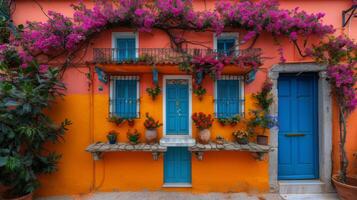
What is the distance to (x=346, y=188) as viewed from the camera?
3.76m

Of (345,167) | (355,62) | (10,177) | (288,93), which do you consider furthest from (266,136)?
(10,177)

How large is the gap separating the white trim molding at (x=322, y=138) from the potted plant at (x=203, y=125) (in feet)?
4.87

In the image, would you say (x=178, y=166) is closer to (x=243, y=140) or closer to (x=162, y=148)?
(x=162, y=148)

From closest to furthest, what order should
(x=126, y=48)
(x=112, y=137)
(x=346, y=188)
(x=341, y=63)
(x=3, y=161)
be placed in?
(x=3, y=161) → (x=346, y=188) → (x=112, y=137) → (x=341, y=63) → (x=126, y=48)

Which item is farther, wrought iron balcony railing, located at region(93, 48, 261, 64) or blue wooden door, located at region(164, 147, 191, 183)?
blue wooden door, located at region(164, 147, 191, 183)

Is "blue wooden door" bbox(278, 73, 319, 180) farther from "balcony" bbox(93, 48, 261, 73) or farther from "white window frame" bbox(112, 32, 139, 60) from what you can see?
"white window frame" bbox(112, 32, 139, 60)

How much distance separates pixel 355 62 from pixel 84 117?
6071 millimetres

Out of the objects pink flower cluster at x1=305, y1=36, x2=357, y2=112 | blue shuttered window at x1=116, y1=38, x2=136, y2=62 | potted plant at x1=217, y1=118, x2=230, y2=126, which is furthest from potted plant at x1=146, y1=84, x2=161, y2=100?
pink flower cluster at x1=305, y1=36, x2=357, y2=112

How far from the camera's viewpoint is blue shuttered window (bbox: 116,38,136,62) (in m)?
4.37

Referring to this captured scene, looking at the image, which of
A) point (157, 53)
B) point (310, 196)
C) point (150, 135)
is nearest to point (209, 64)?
point (157, 53)

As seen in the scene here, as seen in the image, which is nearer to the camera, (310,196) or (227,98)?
(310,196)

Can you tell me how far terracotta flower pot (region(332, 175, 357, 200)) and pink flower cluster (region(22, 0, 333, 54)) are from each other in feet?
10.4

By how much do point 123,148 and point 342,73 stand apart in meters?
4.83

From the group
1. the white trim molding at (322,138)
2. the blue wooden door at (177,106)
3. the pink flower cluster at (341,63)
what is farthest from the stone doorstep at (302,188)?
the blue wooden door at (177,106)
